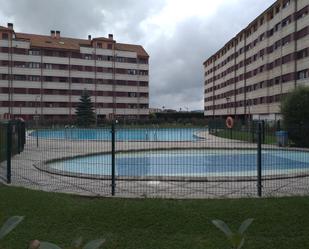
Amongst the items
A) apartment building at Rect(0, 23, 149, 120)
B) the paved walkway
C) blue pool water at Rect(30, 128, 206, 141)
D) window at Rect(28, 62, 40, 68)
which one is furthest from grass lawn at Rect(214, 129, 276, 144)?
window at Rect(28, 62, 40, 68)

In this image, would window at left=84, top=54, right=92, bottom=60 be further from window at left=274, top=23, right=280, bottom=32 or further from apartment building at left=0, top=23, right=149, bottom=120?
window at left=274, top=23, right=280, bottom=32

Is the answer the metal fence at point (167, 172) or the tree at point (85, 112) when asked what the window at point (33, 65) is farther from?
the metal fence at point (167, 172)

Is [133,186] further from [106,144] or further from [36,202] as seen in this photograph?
[106,144]

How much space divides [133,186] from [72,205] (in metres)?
2.36

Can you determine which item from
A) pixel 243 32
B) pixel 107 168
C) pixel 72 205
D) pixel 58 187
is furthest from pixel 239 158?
pixel 243 32

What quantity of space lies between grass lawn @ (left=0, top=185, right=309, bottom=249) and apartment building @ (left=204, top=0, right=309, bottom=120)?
28500 millimetres

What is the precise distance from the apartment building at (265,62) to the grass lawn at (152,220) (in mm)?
28500

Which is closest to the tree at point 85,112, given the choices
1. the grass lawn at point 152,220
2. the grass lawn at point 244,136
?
the grass lawn at point 244,136

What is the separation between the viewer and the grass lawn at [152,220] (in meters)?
4.99

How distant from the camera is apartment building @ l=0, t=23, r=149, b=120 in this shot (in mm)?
68438

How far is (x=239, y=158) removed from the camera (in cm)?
1466

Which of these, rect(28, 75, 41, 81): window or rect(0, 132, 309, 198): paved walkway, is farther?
rect(28, 75, 41, 81): window

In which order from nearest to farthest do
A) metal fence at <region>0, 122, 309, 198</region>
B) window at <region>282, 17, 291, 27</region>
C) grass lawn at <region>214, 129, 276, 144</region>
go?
1. metal fence at <region>0, 122, 309, 198</region>
2. grass lawn at <region>214, 129, 276, 144</region>
3. window at <region>282, 17, 291, 27</region>

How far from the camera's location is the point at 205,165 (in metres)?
12.8
